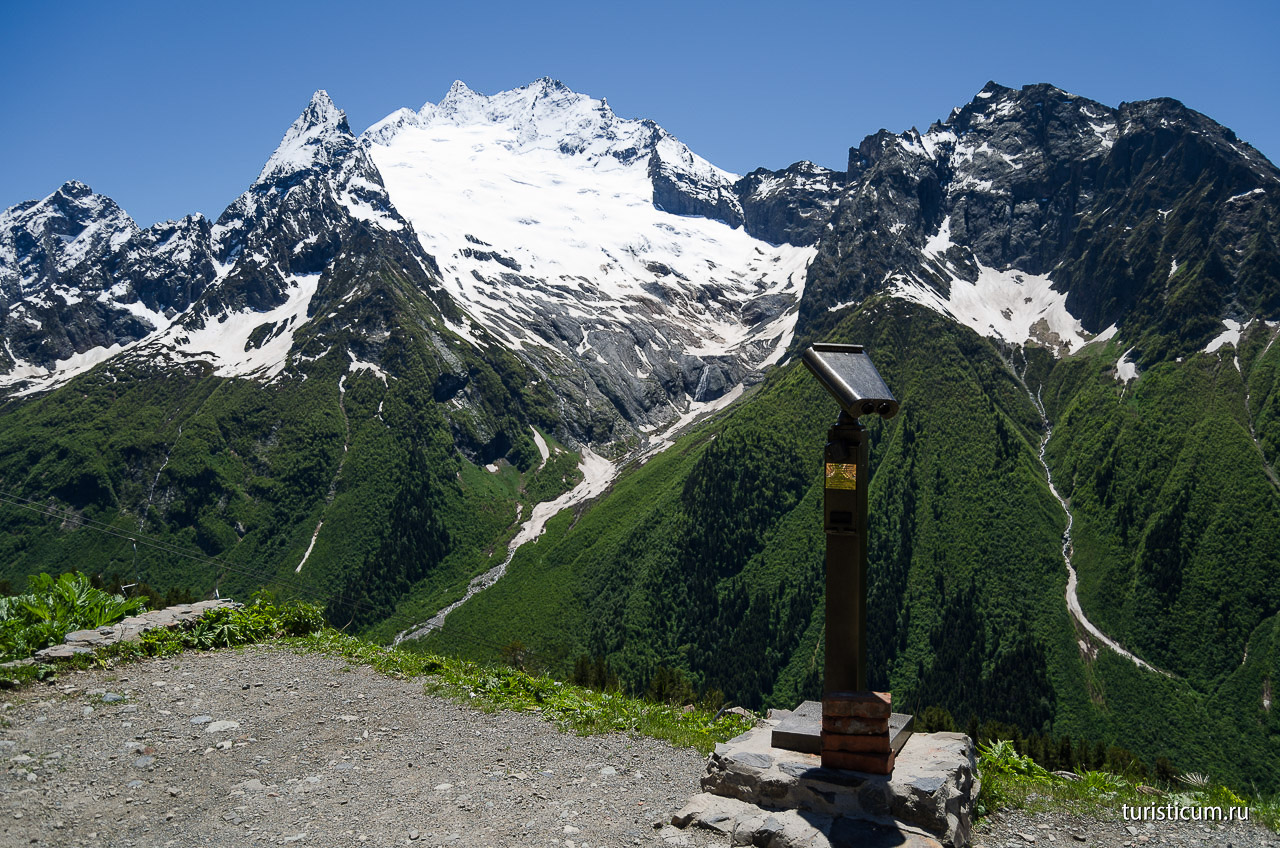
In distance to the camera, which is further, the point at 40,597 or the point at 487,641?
the point at 487,641

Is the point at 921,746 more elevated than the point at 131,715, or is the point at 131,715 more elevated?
the point at 921,746

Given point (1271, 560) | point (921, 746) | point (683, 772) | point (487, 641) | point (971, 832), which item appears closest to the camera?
point (971, 832)

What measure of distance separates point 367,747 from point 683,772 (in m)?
5.88

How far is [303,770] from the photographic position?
13922 millimetres

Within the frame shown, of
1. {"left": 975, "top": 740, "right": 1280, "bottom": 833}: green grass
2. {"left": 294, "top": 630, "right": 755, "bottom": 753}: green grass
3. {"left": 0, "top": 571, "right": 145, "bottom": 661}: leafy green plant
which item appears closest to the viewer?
{"left": 975, "top": 740, "right": 1280, "bottom": 833}: green grass

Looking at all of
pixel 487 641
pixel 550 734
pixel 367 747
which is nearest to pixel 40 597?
pixel 367 747

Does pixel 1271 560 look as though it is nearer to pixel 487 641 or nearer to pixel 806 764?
pixel 487 641

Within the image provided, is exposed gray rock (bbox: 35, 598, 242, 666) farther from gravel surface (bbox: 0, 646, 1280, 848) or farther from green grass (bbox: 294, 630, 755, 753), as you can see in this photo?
green grass (bbox: 294, 630, 755, 753)

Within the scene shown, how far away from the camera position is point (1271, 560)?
562 ft

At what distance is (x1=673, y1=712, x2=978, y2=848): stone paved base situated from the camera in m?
10.9

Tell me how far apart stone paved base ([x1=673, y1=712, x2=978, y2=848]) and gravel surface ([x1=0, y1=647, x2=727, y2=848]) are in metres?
0.61

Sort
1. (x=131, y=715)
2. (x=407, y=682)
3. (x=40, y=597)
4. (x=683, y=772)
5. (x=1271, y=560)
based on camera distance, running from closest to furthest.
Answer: (x=683, y=772)
(x=131, y=715)
(x=407, y=682)
(x=40, y=597)
(x=1271, y=560)

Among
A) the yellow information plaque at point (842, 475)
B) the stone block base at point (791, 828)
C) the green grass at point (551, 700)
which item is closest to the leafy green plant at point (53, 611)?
the green grass at point (551, 700)
